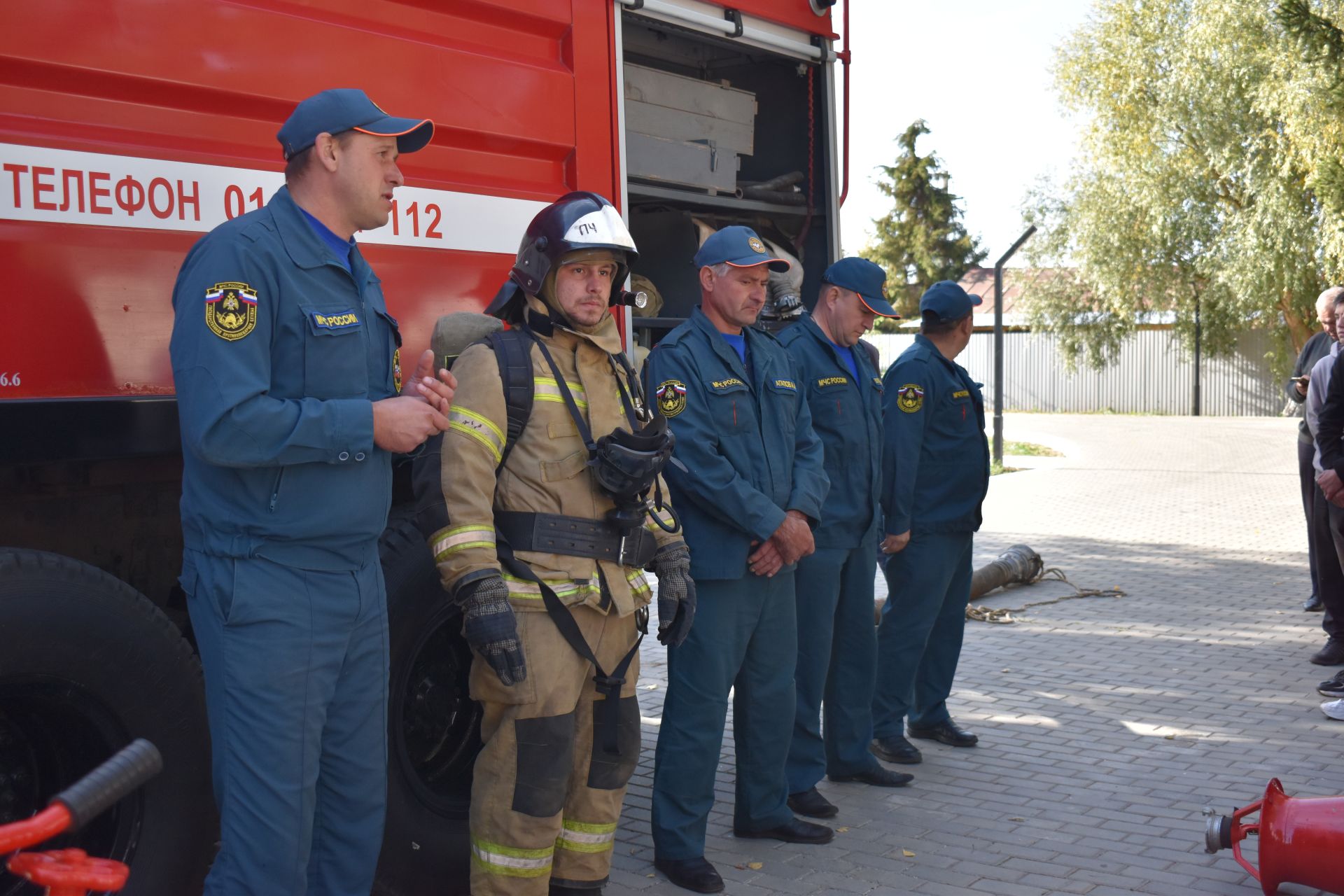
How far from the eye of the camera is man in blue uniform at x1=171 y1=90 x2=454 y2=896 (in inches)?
107

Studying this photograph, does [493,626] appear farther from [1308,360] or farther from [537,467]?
[1308,360]

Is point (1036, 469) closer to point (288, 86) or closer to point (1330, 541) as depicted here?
point (1330, 541)

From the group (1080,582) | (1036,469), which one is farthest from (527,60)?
(1036,469)

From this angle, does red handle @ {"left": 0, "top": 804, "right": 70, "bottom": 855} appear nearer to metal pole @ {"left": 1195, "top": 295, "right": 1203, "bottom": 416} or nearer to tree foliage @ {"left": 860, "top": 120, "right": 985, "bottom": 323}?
metal pole @ {"left": 1195, "top": 295, "right": 1203, "bottom": 416}

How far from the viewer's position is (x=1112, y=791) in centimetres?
491

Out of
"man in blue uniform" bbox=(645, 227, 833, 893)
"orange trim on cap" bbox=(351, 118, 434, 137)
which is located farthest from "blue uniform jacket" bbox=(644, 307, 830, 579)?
"orange trim on cap" bbox=(351, 118, 434, 137)

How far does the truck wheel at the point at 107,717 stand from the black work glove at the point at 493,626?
667 mm

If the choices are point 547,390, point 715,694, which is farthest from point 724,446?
point 547,390

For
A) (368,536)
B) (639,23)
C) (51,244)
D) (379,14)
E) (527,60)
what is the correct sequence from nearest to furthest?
(51,244)
(368,536)
(379,14)
(527,60)
(639,23)

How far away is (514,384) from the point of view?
334cm

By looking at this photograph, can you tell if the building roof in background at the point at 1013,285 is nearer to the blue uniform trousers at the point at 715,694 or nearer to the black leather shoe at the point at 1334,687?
the black leather shoe at the point at 1334,687

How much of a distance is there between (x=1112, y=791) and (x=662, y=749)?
1934 mm

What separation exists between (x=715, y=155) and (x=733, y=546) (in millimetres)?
1721

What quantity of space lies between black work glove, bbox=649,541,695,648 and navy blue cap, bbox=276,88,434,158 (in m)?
1.44
